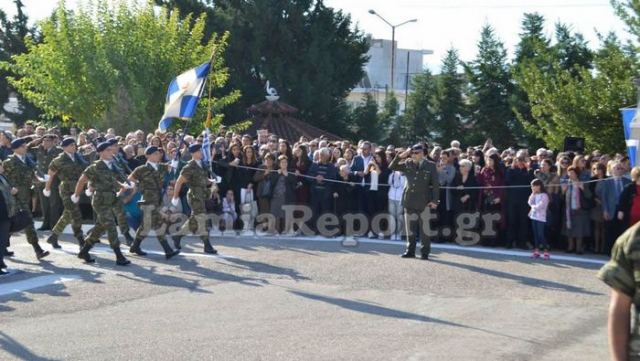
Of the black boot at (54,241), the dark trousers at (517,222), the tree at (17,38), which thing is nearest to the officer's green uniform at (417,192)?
the dark trousers at (517,222)

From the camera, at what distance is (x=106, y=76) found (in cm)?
2806

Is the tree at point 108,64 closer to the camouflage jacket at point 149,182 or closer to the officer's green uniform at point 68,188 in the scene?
the officer's green uniform at point 68,188

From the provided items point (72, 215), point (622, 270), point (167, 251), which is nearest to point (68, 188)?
point (72, 215)

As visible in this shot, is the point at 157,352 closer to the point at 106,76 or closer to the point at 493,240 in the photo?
the point at 493,240

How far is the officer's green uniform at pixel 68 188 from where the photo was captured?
13.8m

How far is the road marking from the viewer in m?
10.7

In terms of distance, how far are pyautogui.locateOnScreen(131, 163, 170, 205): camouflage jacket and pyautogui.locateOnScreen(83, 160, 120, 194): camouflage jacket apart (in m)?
0.51

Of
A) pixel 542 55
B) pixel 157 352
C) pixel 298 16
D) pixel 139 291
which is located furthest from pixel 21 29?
pixel 157 352

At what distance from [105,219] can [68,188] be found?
1685 mm

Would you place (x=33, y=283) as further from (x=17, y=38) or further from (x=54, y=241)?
(x=17, y=38)

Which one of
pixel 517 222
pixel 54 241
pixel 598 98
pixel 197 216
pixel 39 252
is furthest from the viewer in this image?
pixel 598 98

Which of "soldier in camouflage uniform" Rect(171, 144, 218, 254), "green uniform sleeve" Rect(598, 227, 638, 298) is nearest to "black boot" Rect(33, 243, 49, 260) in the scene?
"soldier in camouflage uniform" Rect(171, 144, 218, 254)

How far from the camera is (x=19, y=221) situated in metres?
11.9

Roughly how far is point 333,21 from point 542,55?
1766cm
